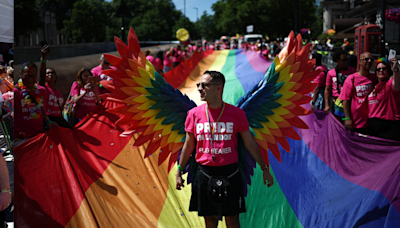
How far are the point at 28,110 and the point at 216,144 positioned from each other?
Result: 264 centimetres

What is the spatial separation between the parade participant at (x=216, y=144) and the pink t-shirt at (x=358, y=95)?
2523mm

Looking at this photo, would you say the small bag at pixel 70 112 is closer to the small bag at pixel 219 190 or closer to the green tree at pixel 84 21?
the small bag at pixel 219 190

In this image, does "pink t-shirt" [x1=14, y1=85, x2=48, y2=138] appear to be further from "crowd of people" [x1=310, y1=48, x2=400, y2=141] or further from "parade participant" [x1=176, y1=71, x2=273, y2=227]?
"crowd of people" [x1=310, y1=48, x2=400, y2=141]

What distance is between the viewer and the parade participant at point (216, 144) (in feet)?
11.3

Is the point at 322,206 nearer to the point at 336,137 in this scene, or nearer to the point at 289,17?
the point at 336,137

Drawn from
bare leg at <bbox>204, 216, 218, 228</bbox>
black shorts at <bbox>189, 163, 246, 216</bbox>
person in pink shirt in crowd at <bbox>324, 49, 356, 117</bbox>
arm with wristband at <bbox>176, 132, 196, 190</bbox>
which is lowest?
bare leg at <bbox>204, 216, 218, 228</bbox>

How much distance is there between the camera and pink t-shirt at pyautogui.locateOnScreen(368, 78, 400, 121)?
17.2ft

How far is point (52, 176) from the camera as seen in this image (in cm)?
439

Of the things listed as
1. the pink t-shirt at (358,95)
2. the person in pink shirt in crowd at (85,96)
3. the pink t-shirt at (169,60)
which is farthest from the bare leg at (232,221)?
the pink t-shirt at (169,60)

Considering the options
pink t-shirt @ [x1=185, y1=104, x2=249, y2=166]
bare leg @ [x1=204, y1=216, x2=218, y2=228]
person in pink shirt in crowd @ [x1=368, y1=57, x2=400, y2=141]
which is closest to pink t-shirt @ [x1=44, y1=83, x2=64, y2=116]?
pink t-shirt @ [x1=185, y1=104, x2=249, y2=166]

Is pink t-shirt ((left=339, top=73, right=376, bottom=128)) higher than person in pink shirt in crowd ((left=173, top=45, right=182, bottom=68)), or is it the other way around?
person in pink shirt in crowd ((left=173, top=45, right=182, bottom=68))

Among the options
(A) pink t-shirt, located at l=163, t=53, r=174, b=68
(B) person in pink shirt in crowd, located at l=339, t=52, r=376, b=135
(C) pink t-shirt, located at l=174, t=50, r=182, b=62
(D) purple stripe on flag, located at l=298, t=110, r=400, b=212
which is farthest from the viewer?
(C) pink t-shirt, located at l=174, t=50, r=182, b=62

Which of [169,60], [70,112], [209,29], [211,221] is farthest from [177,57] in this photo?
[209,29]

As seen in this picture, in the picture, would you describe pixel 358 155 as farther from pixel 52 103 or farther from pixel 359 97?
pixel 52 103
